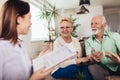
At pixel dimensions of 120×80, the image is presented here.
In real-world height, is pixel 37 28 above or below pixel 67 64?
above

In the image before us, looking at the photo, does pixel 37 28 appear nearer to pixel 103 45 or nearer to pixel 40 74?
pixel 103 45

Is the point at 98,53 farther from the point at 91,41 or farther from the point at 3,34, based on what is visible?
the point at 3,34

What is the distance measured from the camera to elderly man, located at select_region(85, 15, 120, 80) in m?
0.97

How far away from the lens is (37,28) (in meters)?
1.03

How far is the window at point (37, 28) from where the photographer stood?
94cm

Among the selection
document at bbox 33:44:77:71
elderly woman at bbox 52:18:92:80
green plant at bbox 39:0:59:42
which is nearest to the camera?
document at bbox 33:44:77:71

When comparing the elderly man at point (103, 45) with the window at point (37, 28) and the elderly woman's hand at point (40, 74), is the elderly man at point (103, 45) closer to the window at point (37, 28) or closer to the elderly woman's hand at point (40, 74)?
the window at point (37, 28)

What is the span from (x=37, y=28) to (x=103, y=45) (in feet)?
1.18

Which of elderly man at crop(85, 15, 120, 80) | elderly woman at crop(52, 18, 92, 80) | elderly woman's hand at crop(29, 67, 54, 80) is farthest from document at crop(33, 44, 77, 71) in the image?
elderly man at crop(85, 15, 120, 80)

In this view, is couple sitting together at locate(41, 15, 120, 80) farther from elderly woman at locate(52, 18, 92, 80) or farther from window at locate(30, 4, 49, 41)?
window at locate(30, 4, 49, 41)

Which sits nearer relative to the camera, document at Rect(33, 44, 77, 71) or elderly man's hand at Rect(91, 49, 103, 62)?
document at Rect(33, 44, 77, 71)

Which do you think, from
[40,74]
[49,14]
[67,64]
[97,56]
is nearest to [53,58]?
[40,74]

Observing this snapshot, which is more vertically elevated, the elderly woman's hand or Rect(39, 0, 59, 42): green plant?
Rect(39, 0, 59, 42): green plant

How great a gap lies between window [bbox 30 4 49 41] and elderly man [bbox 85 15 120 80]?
0.75 feet
